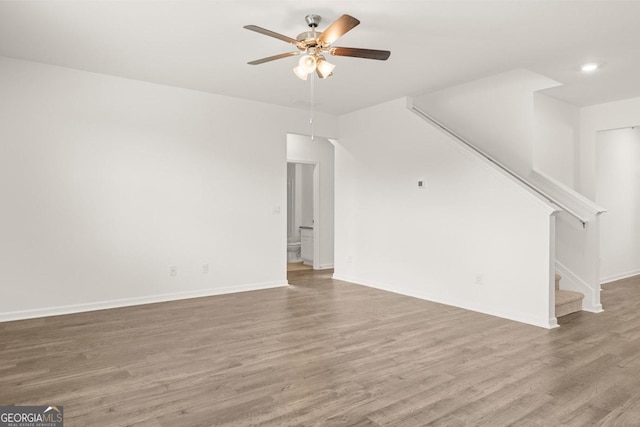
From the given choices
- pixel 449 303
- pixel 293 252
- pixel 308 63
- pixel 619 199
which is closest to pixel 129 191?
pixel 308 63

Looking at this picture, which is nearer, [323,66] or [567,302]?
[323,66]

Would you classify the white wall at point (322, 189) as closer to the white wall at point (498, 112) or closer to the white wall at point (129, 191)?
the white wall at point (129, 191)

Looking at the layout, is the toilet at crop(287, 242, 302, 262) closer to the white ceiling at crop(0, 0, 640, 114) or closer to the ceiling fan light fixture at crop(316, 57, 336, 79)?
the white ceiling at crop(0, 0, 640, 114)

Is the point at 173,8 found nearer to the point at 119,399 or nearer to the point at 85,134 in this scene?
the point at 85,134

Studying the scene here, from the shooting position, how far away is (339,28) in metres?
2.74

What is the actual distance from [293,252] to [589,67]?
21.1ft

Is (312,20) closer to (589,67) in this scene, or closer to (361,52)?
(361,52)

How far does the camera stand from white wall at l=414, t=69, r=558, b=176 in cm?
508

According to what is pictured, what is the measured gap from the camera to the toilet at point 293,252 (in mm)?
8906

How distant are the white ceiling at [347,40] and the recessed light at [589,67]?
9 cm

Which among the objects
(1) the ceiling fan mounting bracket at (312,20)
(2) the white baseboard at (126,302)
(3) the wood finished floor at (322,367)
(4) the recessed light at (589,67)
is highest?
(4) the recessed light at (589,67)

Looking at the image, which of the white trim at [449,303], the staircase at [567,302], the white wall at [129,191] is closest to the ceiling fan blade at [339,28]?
the white wall at [129,191]

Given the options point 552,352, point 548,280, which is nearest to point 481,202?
point 548,280

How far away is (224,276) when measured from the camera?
548 cm
